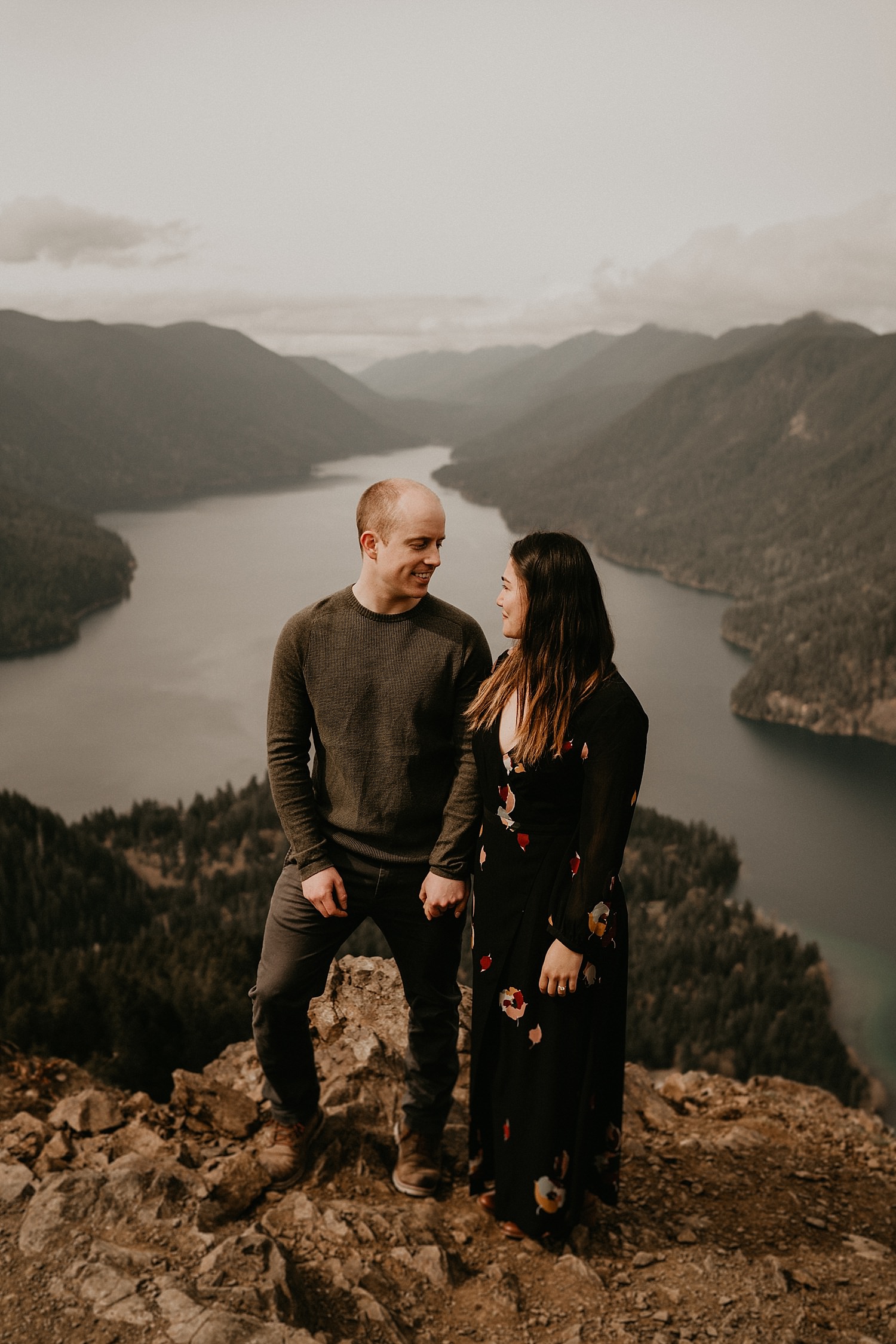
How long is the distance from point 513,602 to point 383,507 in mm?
645

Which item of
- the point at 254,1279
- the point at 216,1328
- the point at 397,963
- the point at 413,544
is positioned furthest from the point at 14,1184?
the point at 413,544

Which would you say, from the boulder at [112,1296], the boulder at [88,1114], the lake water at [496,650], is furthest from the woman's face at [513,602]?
the lake water at [496,650]

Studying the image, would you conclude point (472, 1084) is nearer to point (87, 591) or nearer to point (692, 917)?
point (692, 917)

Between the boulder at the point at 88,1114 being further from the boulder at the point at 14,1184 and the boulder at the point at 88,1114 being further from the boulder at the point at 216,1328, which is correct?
the boulder at the point at 216,1328

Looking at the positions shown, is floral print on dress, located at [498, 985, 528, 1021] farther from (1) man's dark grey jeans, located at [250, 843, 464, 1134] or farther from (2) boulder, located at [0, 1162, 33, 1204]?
(2) boulder, located at [0, 1162, 33, 1204]

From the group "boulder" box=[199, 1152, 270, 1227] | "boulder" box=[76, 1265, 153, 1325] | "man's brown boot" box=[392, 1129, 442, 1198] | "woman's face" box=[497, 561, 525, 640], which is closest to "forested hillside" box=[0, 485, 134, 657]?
"boulder" box=[199, 1152, 270, 1227]

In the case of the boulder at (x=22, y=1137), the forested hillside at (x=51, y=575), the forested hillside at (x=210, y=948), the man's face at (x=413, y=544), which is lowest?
the forested hillside at (x=210, y=948)

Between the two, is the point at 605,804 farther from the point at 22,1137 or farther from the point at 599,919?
the point at 22,1137

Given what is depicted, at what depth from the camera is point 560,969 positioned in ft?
12.5

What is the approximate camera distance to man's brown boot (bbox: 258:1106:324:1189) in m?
4.55

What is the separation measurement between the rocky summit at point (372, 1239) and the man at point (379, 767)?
92 centimetres

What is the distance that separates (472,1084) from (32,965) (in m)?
43.3

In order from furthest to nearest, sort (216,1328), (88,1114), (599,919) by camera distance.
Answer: (88,1114), (599,919), (216,1328)

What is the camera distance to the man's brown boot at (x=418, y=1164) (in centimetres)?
460
